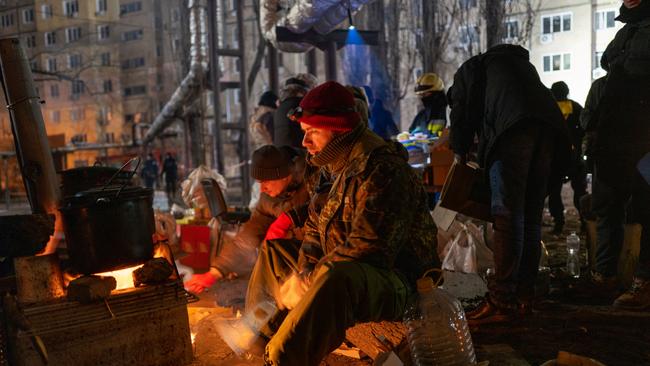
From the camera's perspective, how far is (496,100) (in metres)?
4.25

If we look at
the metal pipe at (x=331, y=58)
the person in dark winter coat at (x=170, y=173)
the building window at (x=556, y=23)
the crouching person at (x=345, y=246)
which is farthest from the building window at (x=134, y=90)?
the crouching person at (x=345, y=246)

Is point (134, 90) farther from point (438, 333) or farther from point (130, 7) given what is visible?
point (438, 333)

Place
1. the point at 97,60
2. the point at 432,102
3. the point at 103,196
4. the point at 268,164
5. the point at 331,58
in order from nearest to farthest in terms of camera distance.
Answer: the point at 103,196
the point at 268,164
the point at 432,102
the point at 331,58
the point at 97,60

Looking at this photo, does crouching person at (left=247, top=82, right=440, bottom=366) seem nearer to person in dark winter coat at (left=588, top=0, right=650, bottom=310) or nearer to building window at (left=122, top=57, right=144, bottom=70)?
person in dark winter coat at (left=588, top=0, right=650, bottom=310)

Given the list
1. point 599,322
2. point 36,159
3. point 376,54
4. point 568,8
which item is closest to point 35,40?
point 376,54

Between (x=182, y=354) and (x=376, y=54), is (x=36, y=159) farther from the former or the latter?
(x=376, y=54)

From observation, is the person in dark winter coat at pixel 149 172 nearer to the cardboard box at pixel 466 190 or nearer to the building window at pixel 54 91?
the cardboard box at pixel 466 190

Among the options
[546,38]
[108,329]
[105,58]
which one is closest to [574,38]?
[546,38]

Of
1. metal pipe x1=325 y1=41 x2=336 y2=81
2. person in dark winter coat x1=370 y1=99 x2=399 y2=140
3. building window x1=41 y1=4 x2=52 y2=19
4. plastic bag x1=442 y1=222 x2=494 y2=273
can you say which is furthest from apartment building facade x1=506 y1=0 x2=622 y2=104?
building window x1=41 y1=4 x2=52 y2=19

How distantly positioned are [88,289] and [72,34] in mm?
56907

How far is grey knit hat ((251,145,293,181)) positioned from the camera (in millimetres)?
4934

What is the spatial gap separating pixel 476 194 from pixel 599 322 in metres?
1.30

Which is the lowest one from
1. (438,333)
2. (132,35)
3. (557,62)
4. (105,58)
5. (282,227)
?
(438,333)

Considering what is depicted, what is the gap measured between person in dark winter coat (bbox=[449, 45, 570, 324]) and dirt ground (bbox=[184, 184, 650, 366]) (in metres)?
0.26
